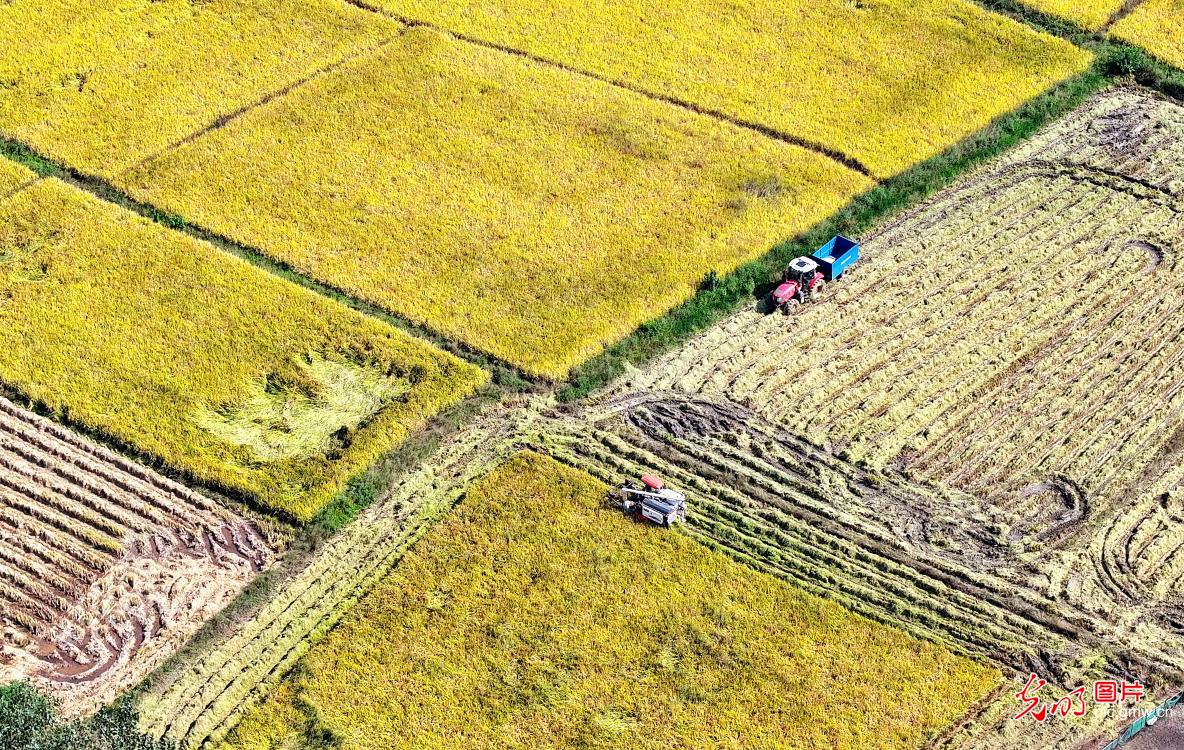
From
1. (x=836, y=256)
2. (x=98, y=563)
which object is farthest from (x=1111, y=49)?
(x=98, y=563)

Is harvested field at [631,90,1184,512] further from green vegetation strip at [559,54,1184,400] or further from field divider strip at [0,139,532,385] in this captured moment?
field divider strip at [0,139,532,385]

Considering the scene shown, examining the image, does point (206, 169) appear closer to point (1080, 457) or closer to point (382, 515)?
point (382, 515)

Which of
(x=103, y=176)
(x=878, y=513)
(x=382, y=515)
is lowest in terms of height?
(x=382, y=515)

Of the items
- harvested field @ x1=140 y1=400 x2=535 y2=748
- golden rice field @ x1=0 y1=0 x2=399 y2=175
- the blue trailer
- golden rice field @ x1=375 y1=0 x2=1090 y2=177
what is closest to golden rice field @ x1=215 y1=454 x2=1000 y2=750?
harvested field @ x1=140 y1=400 x2=535 y2=748

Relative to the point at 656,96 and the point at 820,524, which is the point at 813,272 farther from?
the point at 656,96

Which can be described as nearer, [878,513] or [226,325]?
[878,513]

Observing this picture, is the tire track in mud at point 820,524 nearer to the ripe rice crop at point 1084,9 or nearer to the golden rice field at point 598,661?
the golden rice field at point 598,661

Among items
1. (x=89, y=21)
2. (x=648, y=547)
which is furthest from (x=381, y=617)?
(x=89, y=21)
